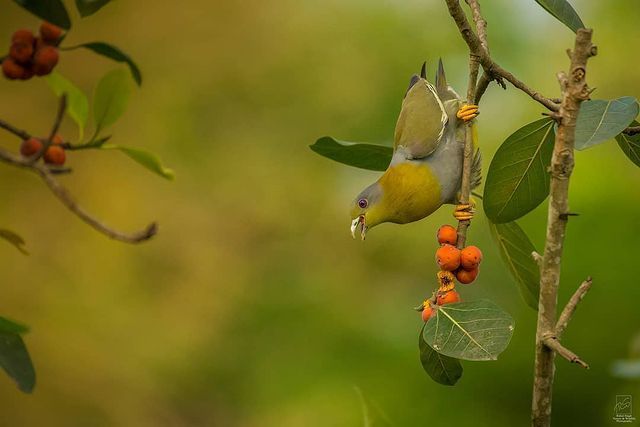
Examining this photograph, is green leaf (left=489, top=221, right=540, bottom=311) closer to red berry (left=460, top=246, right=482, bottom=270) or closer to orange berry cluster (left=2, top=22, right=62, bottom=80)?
red berry (left=460, top=246, right=482, bottom=270)

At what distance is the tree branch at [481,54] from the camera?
23.6 inches

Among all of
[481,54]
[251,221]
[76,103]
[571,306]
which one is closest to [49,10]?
[76,103]

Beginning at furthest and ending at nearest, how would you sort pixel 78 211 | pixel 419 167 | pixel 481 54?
pixel 419 167
pixel 481 54
pixel 78 211

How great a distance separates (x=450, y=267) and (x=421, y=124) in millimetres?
294

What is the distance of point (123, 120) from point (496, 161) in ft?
6.87

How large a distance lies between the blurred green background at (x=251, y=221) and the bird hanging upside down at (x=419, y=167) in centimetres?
116

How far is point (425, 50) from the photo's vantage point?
96.3 inches

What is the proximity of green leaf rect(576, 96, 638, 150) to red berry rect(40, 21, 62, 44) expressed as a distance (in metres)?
0.38

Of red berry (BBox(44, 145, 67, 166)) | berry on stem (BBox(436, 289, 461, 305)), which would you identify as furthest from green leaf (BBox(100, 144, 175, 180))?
berry on stem (BBox(436, 289, 461, 305))

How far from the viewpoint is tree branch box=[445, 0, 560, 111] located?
600mm

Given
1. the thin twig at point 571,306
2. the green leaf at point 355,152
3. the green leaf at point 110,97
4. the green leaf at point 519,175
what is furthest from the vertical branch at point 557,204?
the green leaf at point 110,97

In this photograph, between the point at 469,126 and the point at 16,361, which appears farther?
the point at 469,126

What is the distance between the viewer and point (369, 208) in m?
→ 0.91

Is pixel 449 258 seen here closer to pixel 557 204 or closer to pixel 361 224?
pixel 557 204
